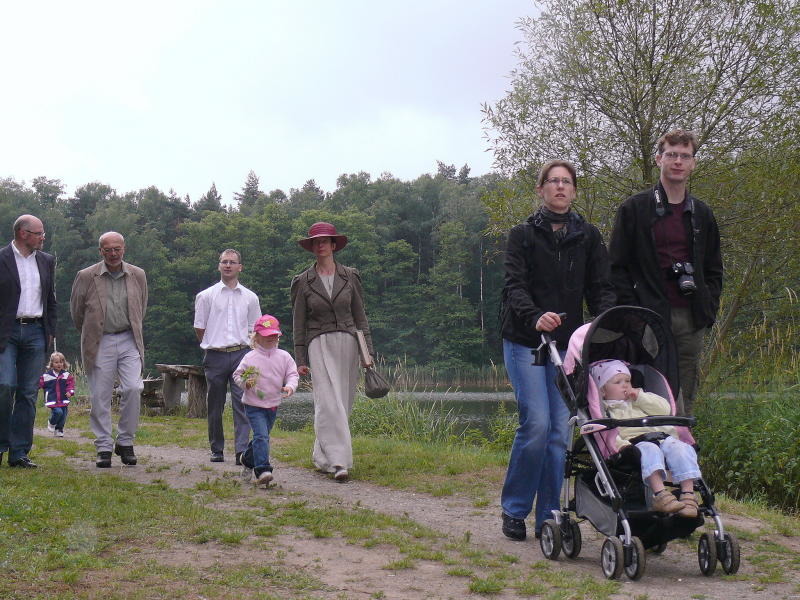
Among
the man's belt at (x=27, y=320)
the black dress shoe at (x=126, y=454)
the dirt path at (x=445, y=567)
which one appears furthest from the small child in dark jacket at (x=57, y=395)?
the dirt path at (x=445, y=567)

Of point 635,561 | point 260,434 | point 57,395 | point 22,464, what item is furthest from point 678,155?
point 57,395

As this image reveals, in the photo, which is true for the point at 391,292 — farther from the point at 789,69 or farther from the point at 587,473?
the point at 587,473

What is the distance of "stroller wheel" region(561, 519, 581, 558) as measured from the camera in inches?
208

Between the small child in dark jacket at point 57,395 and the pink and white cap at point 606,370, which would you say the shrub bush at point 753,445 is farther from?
the small child in dark jacket at point 57,395

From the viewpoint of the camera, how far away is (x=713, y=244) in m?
5.79

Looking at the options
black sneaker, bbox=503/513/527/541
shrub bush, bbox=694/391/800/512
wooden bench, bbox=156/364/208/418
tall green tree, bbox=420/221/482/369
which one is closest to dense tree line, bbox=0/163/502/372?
tall green tree, bbox=420/221/482/369

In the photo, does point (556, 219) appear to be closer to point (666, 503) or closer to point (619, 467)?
point (619, 467)

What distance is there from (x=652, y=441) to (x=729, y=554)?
69cm

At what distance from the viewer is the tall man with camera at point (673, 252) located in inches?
223

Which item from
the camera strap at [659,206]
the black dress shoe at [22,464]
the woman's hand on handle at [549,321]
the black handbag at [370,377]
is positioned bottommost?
the black dress shoe at [22,464]

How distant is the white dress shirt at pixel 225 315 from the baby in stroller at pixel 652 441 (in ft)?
16.7

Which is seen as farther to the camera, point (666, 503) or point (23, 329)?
point (23, 329)

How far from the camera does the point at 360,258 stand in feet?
253

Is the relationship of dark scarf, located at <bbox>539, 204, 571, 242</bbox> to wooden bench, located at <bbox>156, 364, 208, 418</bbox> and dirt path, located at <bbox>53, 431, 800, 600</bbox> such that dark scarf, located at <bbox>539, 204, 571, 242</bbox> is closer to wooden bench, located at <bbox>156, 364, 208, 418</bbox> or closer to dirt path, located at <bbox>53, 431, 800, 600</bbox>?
dirt path, located at <bbox>53, 431, 800, 600</bbox>
